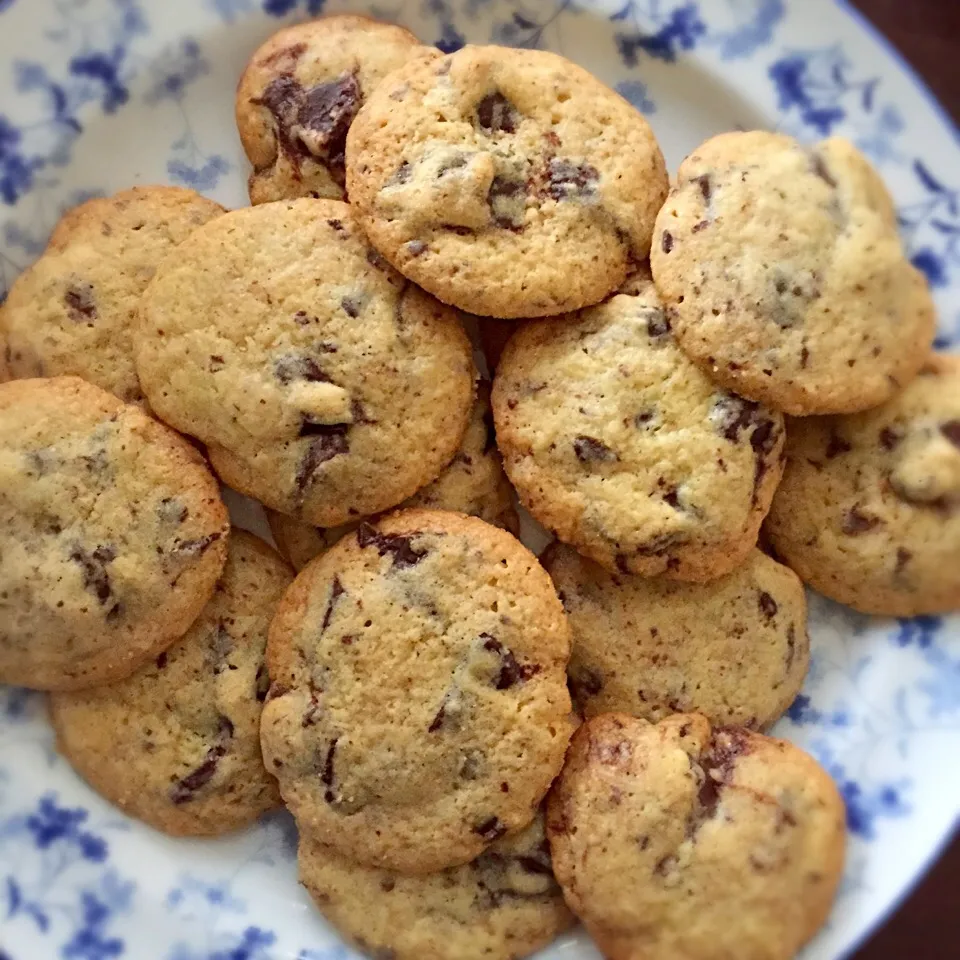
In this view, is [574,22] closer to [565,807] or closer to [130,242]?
[130,242]

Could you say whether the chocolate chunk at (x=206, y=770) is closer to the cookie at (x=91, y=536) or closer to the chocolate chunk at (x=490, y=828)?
the cookie at (x=91, y=536)

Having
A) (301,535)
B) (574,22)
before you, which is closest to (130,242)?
(301,535)

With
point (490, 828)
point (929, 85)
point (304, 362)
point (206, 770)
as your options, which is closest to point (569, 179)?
point (304, 362)

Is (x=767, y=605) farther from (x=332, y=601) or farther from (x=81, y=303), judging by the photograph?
(x=81, y=303)

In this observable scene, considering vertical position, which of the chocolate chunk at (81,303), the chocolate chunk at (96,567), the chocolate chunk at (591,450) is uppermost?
the chocolate chunk at (591,450)

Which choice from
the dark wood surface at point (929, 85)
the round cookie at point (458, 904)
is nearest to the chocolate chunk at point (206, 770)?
the round cookie at point (458, 904)

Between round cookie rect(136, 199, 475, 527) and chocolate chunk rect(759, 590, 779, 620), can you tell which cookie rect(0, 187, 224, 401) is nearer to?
round cookie rect(136, 199, 475, 527)
